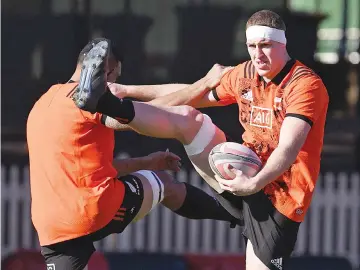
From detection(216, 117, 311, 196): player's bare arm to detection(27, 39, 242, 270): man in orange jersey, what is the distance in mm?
677

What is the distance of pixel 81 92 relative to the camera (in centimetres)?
491

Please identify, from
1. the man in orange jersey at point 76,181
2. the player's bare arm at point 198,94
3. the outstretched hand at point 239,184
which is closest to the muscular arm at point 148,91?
the player's bare arm at point 198,94

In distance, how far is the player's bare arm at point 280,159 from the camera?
494 cm

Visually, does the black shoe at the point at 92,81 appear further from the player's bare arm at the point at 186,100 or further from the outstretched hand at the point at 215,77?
the outstretched hand at the point at 215,77

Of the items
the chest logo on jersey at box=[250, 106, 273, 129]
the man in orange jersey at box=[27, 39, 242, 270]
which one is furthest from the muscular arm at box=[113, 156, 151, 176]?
the chest logo on jersey at box=[250, 106, 273, 129]

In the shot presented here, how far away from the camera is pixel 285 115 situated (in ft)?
16.7

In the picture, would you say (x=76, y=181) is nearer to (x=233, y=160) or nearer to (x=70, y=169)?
(x=70, y=169)

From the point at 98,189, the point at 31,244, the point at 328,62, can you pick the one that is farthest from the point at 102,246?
the point at 98,189

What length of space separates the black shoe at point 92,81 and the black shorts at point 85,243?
0.74 metres

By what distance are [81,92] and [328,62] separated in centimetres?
477

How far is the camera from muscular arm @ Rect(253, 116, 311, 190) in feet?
16.2

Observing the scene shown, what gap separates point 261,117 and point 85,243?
1.09 metres

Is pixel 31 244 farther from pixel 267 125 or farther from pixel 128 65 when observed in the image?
pixel 267 125

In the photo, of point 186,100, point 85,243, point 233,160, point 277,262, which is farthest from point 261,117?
point 85,243
